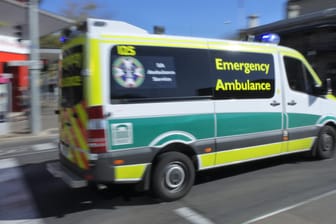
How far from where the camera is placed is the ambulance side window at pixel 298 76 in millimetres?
7287

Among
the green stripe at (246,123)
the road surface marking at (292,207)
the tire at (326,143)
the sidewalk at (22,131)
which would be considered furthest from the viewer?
the sidewalk at (22,131)

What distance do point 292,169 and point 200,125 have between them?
235cm

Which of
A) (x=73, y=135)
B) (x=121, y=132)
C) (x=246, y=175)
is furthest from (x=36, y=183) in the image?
(x=246, y=175)

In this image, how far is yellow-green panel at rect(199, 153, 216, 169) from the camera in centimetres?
609

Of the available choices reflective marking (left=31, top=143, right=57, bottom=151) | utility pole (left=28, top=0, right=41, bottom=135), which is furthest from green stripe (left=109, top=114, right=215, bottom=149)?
utility pole (left=28, top=0, right=41, bottom=135)

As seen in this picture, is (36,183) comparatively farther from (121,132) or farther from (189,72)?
(189,72)

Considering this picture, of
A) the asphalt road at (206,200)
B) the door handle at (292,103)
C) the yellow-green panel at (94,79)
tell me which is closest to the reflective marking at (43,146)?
the asphalt road at (206,200)

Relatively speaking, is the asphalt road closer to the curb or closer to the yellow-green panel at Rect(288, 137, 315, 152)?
the yellow-green panel at Rect(288, 137, 315, 152)

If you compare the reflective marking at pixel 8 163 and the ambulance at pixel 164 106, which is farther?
the reflective marking at pixel 8 163

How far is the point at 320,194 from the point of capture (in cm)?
580

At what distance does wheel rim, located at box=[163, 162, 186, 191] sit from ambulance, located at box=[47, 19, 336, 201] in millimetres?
14

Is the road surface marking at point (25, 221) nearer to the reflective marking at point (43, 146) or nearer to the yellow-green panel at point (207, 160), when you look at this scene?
the yellow-green panel at point (207, 160)

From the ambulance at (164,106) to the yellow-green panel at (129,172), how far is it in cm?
1

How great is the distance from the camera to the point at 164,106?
5645 mm
